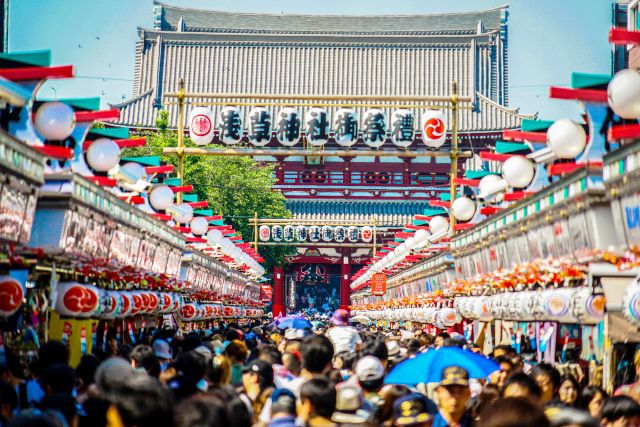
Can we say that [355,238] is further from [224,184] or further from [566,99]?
[566,99]

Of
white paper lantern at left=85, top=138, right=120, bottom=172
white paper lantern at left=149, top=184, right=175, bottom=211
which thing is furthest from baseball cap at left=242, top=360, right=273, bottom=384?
white paper lantern at left=149, top=184, right=175, bottom=211


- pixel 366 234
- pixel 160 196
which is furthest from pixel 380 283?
pixel 160 196

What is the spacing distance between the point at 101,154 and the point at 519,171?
6796 millimetres

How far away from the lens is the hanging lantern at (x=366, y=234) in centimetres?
5991

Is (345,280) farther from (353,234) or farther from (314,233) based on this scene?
(314,233)

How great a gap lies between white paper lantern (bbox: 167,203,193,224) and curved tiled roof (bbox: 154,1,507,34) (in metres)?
45.0

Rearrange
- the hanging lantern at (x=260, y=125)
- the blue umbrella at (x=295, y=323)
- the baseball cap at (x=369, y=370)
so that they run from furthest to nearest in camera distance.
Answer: the hanging lantern at (x=260, y=125) → the blue umbrella at (x=295, y=323) → the baseball cap at (x=369, y=370)

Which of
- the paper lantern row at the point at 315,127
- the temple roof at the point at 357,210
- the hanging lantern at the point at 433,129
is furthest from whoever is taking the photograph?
the temple roof at the point at 357,210

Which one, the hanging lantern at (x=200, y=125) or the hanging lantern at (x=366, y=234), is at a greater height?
the hanging lantern at (x=366, y=234)

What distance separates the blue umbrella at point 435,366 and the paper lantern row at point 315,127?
21220 mm

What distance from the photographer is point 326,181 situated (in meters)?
67.8

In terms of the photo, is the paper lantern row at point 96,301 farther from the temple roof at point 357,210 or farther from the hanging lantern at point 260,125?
the temple roof at point 357,210

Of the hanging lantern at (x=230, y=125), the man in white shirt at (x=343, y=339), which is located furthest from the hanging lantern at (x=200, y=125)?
the man in white shirt at (x=343, y=339)

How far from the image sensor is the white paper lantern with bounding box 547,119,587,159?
14836mm
